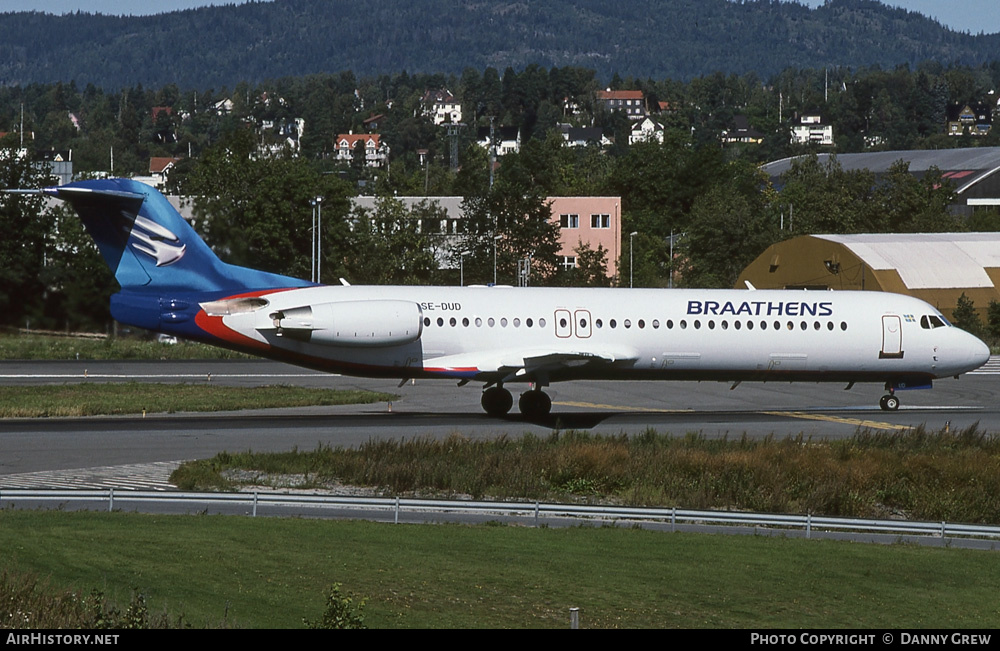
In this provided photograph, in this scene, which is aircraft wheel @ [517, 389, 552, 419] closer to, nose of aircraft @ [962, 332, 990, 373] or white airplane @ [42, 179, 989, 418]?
white airplane @ [42, 179, 989, 418]

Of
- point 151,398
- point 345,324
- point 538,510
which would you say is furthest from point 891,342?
point 151,398

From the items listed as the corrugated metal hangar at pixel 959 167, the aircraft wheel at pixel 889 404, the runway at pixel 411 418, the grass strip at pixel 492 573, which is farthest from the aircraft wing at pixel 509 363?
the corrugated metal hangar at pixel 959 167

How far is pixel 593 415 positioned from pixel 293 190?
4295cm

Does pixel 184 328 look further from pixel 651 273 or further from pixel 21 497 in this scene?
pixel 651 273

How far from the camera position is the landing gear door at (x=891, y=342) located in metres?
38.8

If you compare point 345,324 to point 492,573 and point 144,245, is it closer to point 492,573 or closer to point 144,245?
point 144,245

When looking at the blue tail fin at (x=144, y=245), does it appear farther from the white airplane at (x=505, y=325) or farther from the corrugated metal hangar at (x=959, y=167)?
the corrugated metal hangar at (x=959, y=167)

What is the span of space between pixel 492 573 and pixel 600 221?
9227 centimetres

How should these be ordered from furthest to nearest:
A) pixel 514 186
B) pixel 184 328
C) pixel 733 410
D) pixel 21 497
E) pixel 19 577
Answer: pixel 514 186
pixel 733 410
pixel 184 328
pixel 21 497
pixel 19 577

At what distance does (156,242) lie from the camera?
3431 centimetres

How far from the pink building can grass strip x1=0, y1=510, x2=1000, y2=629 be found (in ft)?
286

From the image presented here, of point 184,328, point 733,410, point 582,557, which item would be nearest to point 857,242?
point 733,410

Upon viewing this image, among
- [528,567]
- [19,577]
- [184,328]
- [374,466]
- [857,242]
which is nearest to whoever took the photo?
Result: [19,577]

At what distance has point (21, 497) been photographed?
21859mm
